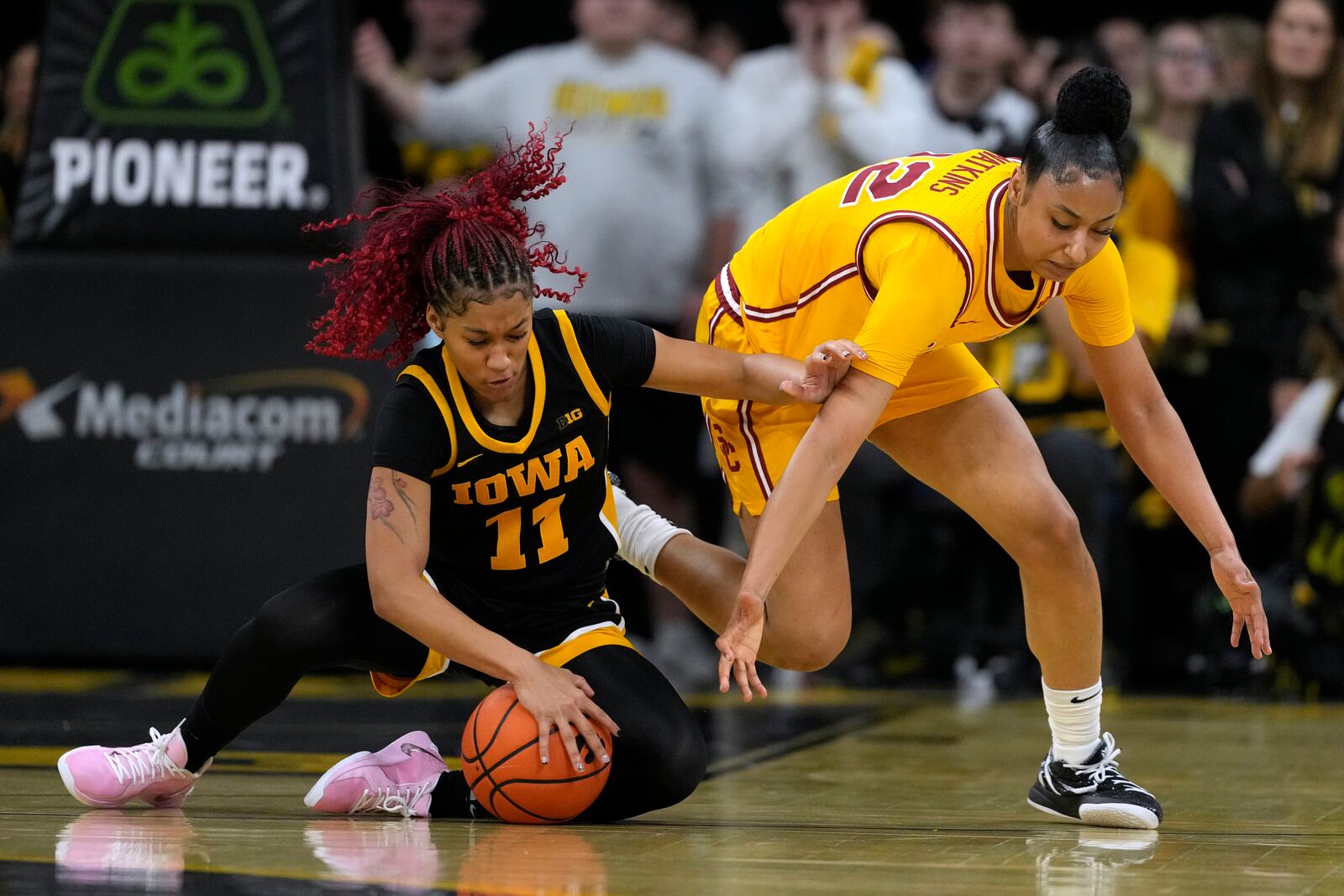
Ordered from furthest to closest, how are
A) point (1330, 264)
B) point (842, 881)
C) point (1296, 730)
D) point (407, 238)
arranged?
point (1330, 264) < point (1296, 730) < point (407, 238) < point (842, 881)

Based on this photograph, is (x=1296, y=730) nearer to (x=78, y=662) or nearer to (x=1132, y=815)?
(x=1132, y=815)

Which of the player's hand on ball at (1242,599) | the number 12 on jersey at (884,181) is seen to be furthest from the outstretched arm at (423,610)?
the player's hand on ball at (1242,599)

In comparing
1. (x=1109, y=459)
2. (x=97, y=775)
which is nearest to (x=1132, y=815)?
(x=97, y=775)

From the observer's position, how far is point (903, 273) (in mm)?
3516

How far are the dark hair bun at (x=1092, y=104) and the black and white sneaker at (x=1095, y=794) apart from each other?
130 centimetres

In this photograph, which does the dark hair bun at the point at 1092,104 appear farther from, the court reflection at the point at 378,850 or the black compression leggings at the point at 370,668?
the court reflection at the point at 378,850

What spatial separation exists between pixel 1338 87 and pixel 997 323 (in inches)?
145

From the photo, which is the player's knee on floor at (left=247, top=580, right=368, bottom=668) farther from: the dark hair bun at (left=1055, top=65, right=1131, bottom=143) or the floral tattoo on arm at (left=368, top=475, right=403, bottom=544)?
the dark hair bun at (left=1055, top=65, right=1131, bottom=143)

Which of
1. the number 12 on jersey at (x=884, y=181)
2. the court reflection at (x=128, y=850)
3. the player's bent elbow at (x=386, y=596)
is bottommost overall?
the court reflection at (x=128, y=850)

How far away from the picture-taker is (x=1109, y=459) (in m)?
6.40

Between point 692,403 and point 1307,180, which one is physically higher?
point 1307,180

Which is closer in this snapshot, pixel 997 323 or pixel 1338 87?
pixel 997 323

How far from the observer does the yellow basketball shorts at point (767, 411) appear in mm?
3943

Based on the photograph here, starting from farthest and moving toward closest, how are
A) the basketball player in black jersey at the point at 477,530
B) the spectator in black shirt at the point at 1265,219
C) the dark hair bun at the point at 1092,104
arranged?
the spectator in black shirt at the point at 1265,219 < the basketball player in black jersey at the point at 477,530 < the dark hair bun at the point at 1092,104
